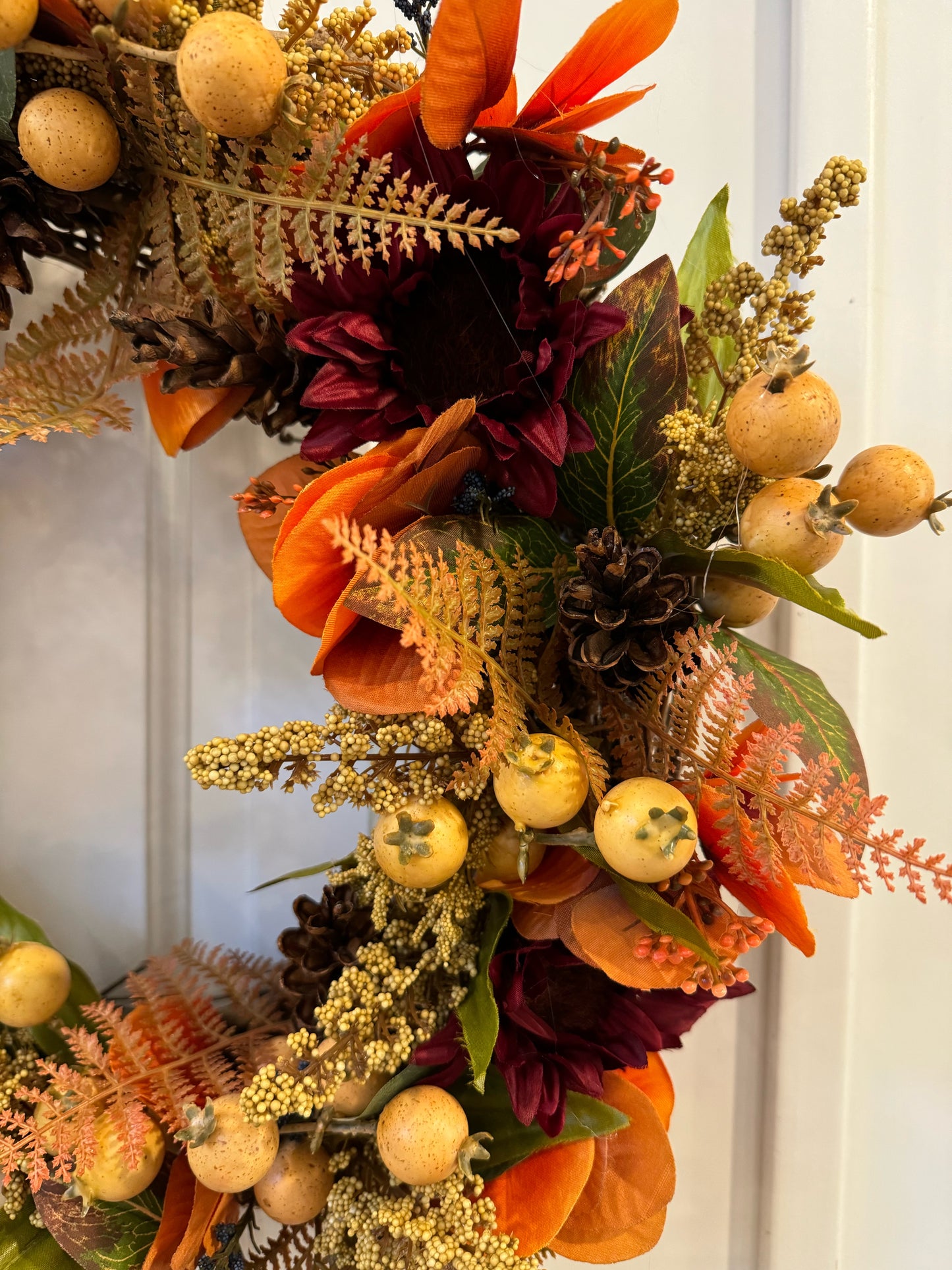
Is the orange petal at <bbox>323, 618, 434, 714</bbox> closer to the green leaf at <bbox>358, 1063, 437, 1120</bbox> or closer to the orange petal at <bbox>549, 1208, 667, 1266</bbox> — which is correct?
the green leaf at <bbox>358, 1063, 437, 1120</bbox>

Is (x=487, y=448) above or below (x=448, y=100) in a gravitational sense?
below

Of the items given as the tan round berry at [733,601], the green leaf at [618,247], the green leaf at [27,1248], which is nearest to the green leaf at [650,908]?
the tan round berry at [733,601]

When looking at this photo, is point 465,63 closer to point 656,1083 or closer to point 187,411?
point 187,411

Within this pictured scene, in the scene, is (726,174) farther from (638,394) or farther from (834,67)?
(638,394)

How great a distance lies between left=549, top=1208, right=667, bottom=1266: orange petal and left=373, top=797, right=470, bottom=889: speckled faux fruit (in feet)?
0.74

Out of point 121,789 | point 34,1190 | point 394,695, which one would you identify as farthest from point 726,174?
point 34,1190

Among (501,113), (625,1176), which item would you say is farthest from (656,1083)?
(501,113)

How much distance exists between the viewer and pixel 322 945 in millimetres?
408

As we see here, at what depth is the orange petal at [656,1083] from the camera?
1.45 feet

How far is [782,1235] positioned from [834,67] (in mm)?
802

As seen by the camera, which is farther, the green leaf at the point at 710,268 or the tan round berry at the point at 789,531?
the green leaf at the point at 710,268

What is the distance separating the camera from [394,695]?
0.30 metres

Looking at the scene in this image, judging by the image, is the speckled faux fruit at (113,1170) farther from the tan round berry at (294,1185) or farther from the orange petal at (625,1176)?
the orange petal at (625,1176)

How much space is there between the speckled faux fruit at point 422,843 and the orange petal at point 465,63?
274mm
